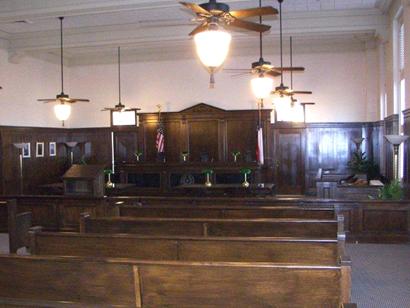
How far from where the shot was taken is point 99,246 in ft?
12.5

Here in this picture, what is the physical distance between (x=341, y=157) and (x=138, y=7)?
7.27 meters

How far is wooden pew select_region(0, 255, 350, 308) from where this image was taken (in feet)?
8.55

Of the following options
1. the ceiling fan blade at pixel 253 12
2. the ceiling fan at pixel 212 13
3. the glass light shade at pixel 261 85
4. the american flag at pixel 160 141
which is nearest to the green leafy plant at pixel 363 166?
the american flag at pixel 160 141

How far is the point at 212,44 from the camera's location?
385cm

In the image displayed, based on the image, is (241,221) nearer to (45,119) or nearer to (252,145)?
(252,145)

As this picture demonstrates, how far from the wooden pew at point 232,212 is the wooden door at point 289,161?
709cm

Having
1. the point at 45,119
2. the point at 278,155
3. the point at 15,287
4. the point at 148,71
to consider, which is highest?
the point at 148,71

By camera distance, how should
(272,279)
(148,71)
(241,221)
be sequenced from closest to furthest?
(272,279)
(241,221)
(148,71)

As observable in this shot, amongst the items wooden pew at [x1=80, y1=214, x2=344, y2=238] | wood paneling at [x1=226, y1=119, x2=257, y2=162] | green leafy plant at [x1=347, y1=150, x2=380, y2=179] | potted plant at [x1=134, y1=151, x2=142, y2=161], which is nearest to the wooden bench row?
wooden pew at [x1=80, y1=214, x2=344, y2=238]

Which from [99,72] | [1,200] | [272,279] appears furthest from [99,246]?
[99,72]

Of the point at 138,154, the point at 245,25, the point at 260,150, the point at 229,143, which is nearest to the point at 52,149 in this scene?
the point at 138,154

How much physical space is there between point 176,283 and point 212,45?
2.12 m

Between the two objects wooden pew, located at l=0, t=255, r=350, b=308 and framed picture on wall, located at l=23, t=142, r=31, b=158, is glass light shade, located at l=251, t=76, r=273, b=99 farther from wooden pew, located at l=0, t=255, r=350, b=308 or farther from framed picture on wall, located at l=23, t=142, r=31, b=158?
framed picture on wall, located at l=23, t=142, r=31, b=158

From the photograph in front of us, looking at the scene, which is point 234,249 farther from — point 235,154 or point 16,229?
point 235,154
